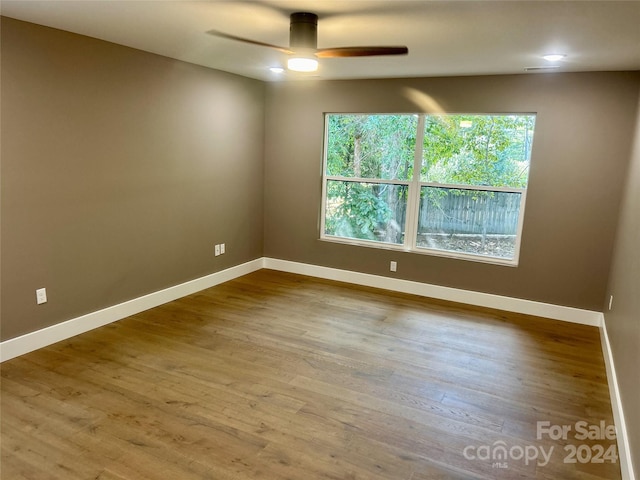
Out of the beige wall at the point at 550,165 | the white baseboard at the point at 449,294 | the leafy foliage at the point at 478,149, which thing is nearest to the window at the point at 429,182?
the leafy foliage at the point at 478,149

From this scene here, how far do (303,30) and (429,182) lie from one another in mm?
2704

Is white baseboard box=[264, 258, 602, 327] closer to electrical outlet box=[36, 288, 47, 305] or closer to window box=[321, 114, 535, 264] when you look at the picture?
window box=[321, 114, 535, 264]

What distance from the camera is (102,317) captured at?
379 centimetres

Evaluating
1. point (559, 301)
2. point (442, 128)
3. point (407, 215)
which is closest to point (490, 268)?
point (559, 301)

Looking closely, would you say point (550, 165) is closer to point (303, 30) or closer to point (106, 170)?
point (303, 30)

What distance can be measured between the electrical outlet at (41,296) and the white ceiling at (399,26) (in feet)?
6.24

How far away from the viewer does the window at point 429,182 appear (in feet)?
14.7

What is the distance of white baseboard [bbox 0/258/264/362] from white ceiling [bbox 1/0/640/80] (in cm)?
224

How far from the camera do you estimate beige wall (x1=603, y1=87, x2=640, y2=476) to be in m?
2.17

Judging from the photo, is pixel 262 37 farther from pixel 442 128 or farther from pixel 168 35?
pixel 442 128

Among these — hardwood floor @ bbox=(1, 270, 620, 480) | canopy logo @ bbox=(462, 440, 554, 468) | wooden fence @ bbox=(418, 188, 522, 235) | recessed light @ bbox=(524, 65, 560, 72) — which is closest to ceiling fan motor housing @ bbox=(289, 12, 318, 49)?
hardwood floor @ bbox=(1, 270, 620, 480)

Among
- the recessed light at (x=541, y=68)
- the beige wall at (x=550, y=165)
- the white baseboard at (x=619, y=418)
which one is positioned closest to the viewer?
the white baseboard at (x=619, y=418)

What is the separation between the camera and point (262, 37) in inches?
125

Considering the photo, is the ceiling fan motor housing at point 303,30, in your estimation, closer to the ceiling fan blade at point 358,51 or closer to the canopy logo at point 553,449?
the ceiling fan blade at point 358,51
